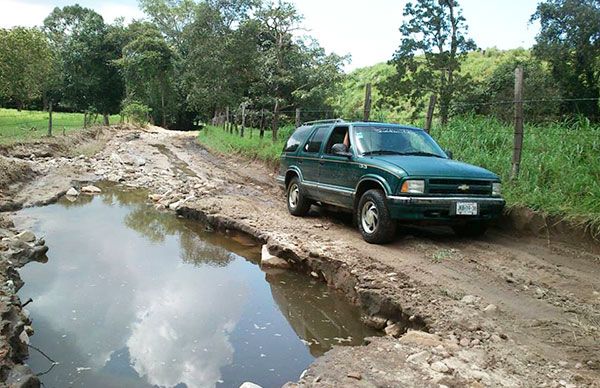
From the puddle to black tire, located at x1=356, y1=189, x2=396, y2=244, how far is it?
113 centimetres

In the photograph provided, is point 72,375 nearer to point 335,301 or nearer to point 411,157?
point 335,301

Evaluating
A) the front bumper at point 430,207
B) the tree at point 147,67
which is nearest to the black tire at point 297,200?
the front bumper at point 430,207

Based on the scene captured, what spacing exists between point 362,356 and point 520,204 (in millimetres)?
4468

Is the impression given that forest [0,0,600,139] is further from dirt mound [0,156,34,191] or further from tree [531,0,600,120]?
dirt mound [0,156,34,191]

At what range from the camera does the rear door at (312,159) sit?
27.0ft

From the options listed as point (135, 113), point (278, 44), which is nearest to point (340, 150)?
point (278, 44)

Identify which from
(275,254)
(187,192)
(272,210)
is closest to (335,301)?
(275,254)

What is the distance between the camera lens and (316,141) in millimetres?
8430

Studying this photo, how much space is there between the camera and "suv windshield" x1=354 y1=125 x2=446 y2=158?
7289 mm

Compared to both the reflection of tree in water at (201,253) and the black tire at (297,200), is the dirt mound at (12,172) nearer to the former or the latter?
the reflection of tree in water at (201,253)

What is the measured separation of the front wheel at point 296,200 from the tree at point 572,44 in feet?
55.8

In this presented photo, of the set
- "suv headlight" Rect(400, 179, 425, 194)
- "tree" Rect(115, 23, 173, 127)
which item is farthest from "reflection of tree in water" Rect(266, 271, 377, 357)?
"tree" Rect(115, 23, 173, 127)

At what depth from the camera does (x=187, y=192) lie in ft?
36.7

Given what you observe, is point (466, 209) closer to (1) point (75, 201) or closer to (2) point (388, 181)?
(2) point (388, 181)
